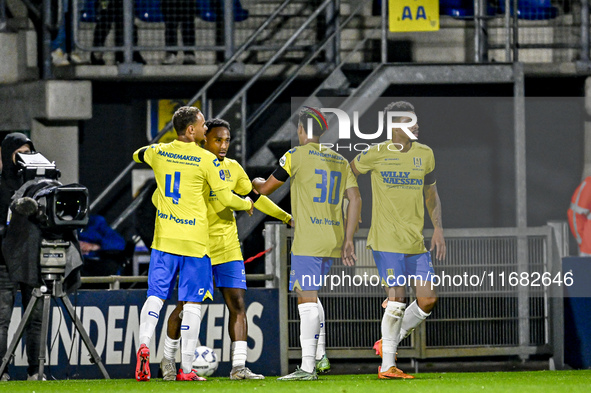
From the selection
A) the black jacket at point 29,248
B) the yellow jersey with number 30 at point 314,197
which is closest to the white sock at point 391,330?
the yellow jersey with number 30 at point 314,197

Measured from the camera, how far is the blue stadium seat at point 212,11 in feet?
44.4

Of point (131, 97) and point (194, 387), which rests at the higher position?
point (131, 97)

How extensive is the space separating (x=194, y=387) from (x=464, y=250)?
3.98 meters

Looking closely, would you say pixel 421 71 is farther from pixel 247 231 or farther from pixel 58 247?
pixel 58 247

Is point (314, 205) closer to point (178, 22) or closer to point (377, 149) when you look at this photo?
point (377, 149)

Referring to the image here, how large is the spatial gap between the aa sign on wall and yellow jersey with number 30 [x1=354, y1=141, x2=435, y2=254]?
3653 millimetres

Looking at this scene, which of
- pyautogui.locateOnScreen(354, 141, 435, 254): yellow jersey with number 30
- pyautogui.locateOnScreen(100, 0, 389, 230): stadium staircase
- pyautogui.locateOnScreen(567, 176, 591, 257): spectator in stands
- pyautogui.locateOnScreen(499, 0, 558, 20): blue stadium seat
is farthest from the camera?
pyautogui.locateOnScreen(499, 0, 558, 20): blue stadium seat

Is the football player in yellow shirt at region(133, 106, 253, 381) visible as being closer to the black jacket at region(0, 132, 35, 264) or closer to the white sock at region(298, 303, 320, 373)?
the white sock at region(298, 303, 320, 373)

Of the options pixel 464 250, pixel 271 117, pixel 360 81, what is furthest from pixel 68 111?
pixel 464 250

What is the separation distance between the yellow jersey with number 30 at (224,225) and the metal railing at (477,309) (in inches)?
78.3

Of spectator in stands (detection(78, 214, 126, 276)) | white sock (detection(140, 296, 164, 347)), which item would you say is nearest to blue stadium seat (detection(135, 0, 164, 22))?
spectator in stands (detection(78, 214, 126, 276))

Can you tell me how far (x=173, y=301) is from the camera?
1005 cm

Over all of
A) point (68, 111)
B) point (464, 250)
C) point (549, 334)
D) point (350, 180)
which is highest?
point (68, 111)

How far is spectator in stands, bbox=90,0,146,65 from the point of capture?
531 inches
